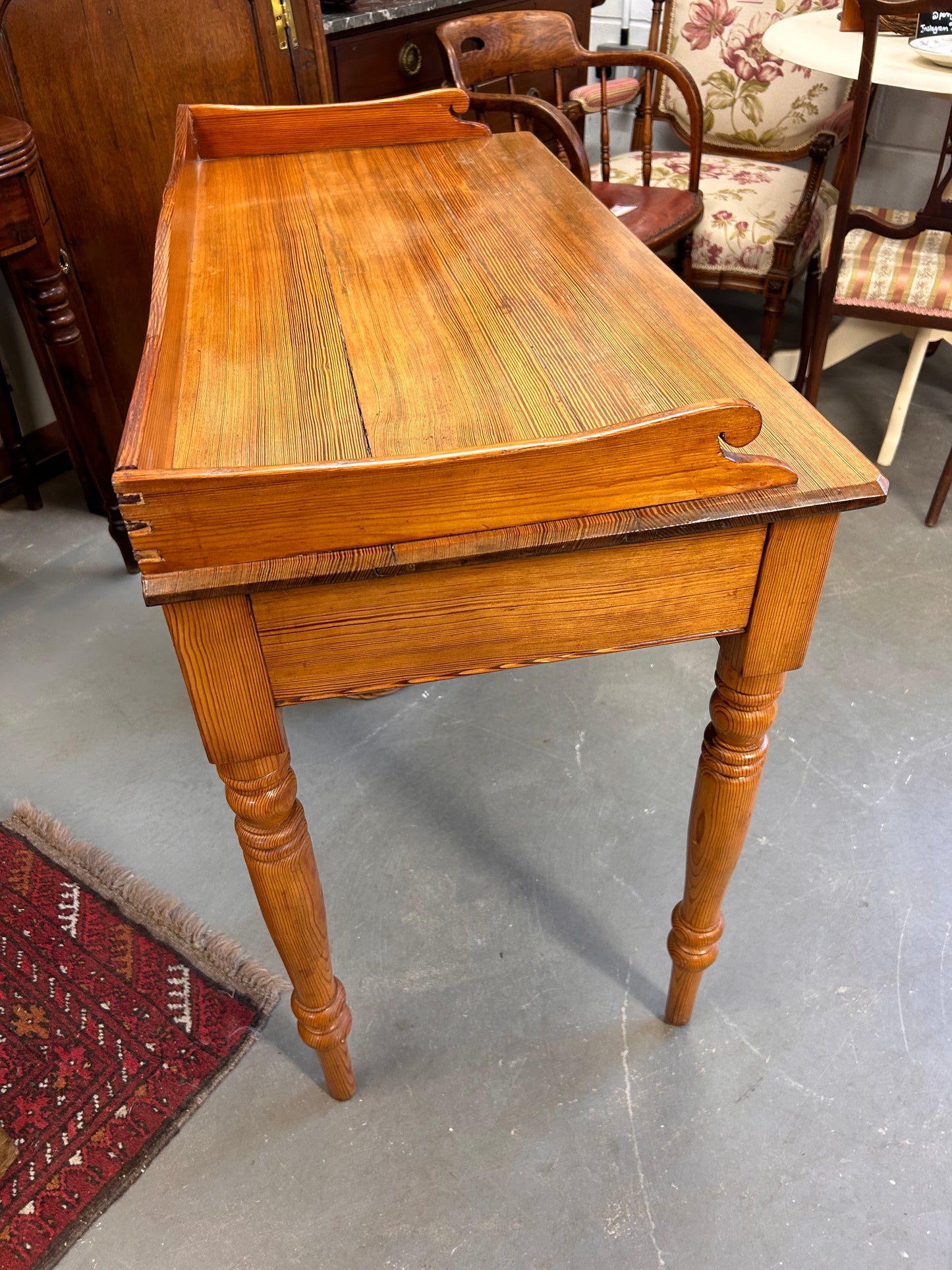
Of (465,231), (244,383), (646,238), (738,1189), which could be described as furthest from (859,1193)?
(646,238)

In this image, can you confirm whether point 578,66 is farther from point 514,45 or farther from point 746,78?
point 746,78

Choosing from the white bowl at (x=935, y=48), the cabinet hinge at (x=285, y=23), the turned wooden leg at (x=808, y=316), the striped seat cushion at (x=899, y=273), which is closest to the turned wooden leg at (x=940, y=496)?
the striped seat cushion at (x=899, y=273)

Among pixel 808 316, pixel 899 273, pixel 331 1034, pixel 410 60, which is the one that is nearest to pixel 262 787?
pixel 331 1034

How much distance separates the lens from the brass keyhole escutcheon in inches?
81.1

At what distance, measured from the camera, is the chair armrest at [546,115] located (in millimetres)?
1862

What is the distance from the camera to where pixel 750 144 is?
2779 millimetres

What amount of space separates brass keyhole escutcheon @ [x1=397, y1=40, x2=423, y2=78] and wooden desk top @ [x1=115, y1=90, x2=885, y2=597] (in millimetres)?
947

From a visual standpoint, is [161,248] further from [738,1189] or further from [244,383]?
[738,1189]

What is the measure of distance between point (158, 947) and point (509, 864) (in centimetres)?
53

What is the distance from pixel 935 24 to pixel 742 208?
53 cm

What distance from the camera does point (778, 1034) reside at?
1217mm

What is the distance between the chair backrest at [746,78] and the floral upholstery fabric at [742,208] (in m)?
0.23

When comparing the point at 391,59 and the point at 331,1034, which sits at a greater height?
the point at 391,59

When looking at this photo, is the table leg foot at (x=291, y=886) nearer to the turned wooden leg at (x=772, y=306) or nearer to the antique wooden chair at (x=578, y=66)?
the antique wooden chair at (x=578, y=66)
